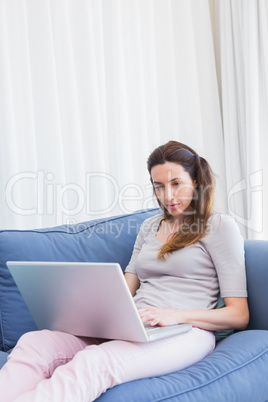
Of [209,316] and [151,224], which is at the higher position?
[151,224]

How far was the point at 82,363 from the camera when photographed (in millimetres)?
1184

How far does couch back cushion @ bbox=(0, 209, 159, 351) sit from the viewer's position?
5.50ft

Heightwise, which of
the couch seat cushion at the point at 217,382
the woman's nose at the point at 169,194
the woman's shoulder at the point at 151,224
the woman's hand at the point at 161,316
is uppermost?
the woman's nose at the point at 169,194

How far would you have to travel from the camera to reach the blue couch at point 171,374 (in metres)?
1.22

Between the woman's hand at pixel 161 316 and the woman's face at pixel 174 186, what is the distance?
0.39 m

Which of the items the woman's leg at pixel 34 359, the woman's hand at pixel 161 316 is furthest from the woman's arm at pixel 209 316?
the woman's leg at pixel 34 359

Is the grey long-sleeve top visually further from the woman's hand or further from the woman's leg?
the woman's leg

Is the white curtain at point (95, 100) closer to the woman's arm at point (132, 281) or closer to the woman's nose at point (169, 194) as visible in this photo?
the woman's arm at point (132, 281)

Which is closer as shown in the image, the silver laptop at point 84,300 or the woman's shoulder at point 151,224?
the silver laptop at point 84,300

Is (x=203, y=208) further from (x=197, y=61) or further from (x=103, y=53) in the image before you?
(x=197, y=61)

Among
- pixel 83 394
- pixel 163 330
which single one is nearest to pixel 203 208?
pixel 163 330

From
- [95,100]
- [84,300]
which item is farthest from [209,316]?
[95,100]

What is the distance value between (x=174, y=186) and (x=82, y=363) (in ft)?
2.33

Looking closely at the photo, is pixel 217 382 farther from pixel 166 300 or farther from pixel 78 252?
pixel 78 252
